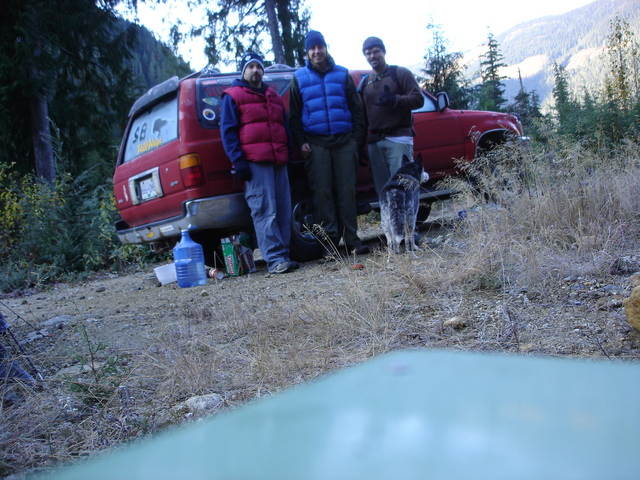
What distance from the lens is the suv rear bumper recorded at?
474 centimetres

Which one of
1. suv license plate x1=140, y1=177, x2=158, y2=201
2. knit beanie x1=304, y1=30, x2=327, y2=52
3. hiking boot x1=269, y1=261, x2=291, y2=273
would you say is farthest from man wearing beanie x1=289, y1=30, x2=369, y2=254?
suv license plate x1=140, y1=177, x2=158, y2=201

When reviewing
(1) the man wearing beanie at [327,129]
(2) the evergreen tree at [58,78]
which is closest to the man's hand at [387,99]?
(1) the man wearing beanie at [327,129]

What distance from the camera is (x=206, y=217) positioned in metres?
4.78

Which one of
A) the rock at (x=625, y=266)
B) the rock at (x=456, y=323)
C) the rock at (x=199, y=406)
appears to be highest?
the rock at (x=199, y=406)

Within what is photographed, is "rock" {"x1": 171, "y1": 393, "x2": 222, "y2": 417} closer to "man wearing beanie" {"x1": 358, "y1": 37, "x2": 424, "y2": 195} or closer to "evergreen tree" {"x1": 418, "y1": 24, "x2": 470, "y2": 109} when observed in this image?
"man wearing beanie" {"x1": 358, "y1": 37, "x2": 424, "y2": 195}

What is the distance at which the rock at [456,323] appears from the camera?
2229 millimetres

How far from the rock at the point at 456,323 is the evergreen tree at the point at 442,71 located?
30597 mm

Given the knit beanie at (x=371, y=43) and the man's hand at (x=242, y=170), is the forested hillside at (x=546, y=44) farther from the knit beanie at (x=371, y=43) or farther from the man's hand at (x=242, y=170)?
the man's hand at (x=242, y=170)

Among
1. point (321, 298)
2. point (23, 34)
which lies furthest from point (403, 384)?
point (23, 34)

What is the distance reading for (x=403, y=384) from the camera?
65cm

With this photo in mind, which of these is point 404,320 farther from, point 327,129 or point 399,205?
point 327,129

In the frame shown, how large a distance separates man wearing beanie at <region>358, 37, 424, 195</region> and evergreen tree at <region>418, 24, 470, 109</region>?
27371mm

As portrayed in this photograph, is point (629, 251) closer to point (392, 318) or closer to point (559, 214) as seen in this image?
point (559, 214)

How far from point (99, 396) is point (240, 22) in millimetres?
14549
